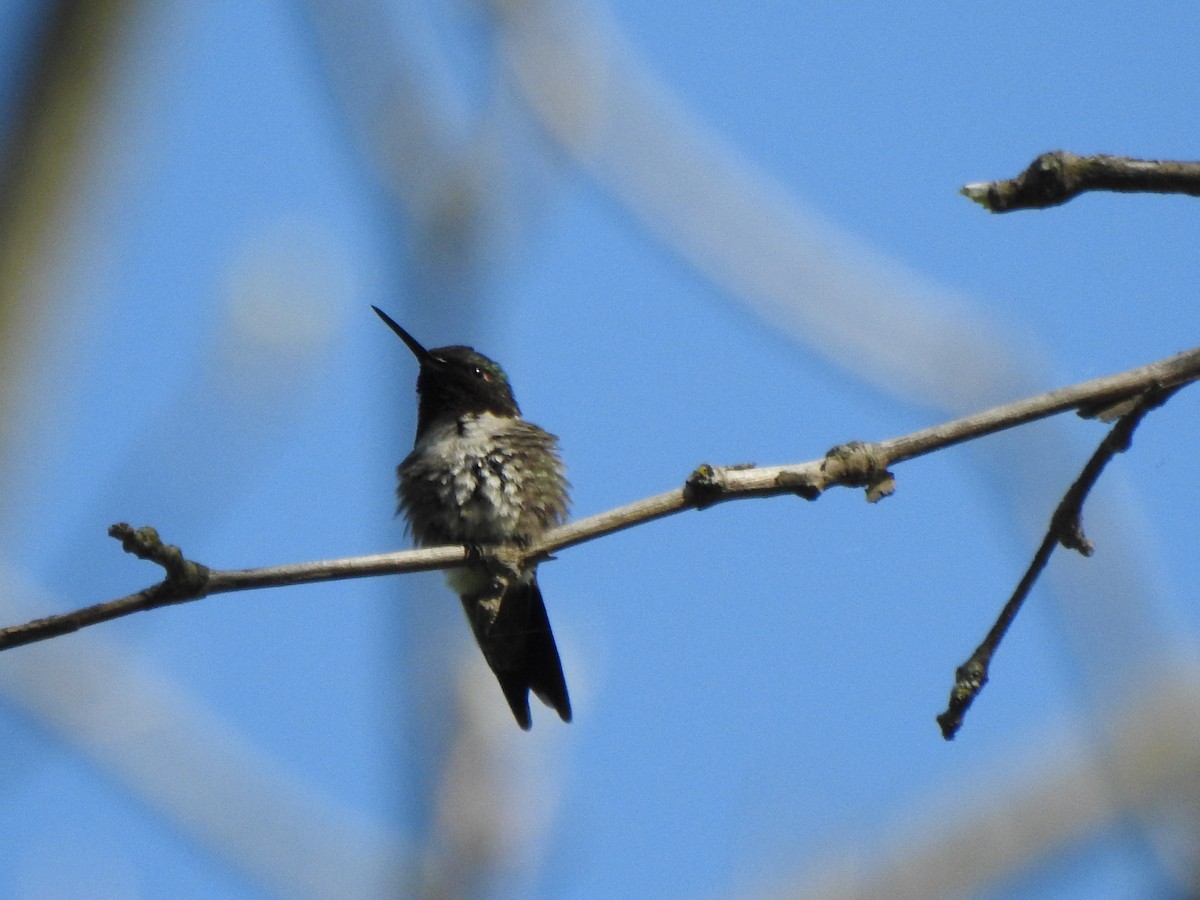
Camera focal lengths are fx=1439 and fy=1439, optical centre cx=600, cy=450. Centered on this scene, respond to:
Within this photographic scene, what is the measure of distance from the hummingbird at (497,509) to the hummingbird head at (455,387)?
9 centimetres

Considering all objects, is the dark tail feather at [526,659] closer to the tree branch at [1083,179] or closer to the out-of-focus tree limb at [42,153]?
the out-of-focus tree limb at [42,153]

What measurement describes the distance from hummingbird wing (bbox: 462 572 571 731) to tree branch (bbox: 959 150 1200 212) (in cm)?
305

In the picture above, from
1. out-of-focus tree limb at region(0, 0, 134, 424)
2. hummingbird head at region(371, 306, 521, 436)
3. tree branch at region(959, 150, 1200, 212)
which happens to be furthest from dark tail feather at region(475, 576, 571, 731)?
tree branch at region(959, 150, 1200, 212)

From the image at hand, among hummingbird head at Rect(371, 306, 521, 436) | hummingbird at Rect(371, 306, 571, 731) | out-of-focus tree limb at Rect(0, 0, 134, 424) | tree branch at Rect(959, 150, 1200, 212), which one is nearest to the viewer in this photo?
tree branch at Rect(959, 150, 1200, 212)

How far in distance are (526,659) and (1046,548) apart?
9.95 feet

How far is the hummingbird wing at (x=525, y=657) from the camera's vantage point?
16.0ft

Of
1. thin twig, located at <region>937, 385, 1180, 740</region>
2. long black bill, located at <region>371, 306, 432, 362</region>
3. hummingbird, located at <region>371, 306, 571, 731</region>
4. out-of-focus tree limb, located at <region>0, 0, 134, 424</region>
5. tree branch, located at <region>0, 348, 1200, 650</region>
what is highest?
long black bill, located at <region>371, 306, 432, 362</region>

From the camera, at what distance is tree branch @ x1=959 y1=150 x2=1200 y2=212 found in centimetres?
195

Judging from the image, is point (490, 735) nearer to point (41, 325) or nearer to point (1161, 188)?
point (41, 325)

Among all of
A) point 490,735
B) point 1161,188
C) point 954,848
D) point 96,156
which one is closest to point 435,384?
point 490,735

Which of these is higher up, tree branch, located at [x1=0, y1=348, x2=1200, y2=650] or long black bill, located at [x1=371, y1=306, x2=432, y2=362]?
long black bill, located at [x1=371, y1=306, x2=432, y2=362]

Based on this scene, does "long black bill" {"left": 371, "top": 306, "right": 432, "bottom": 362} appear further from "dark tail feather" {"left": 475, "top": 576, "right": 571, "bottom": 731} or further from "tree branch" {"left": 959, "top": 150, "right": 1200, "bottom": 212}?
"tree branch" {"left": 959, "top": 150, "right": 1200, "bottom": 212}

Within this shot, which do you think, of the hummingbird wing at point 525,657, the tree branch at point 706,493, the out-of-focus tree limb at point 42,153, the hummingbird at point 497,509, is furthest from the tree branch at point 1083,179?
the hummingbird wing at point 525,657

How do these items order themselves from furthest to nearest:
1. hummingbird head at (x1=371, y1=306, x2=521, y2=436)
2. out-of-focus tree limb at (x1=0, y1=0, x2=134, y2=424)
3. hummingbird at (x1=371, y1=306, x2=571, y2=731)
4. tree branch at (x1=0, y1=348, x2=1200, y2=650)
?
hummingbird head at (x1=371, y1=306, x2=521, y2=436), hummingbird at (x1=371, y1=306, x2=571, y2=731), out-of-focus tree limb at (x1=0, y1=0, x2=134, y2=424), tree branch at (x1=0, y1=348, x2=1200, y2=650)
